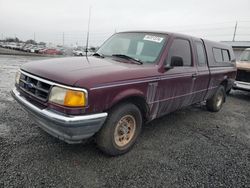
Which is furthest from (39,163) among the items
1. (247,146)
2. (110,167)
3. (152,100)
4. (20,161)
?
(247,146)

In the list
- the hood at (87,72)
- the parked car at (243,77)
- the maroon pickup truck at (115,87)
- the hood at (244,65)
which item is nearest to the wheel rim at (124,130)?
the maroon pickup truck at (115,87)

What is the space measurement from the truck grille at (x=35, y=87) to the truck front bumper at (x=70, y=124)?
191mm

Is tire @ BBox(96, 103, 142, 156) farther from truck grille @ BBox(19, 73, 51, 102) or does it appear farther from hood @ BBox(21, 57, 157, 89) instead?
truck grille @ BBox(19, 73, 51, 102)

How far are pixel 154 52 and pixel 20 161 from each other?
8.87 ft

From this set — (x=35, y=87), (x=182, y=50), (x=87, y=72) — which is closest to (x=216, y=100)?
(x=182, y=50)

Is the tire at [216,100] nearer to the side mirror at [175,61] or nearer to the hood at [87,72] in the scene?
the side mirror at [175,61]

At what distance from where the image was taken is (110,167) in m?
2.83

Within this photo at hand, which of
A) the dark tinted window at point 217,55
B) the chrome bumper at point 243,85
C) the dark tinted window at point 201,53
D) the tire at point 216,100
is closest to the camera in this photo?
the dark tinted window at point 201,53

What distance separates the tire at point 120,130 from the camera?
2814 millimetres

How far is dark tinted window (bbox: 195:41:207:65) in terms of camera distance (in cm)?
464

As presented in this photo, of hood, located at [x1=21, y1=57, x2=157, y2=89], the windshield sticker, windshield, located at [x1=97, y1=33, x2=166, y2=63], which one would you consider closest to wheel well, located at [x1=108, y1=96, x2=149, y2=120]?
hood, located at [x1=21, y1=57, x2=157, y2=89]

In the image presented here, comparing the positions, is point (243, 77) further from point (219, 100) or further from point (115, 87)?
point (115, 87)

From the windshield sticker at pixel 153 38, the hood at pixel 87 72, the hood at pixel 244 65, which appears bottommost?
the hood at pixel 244 65

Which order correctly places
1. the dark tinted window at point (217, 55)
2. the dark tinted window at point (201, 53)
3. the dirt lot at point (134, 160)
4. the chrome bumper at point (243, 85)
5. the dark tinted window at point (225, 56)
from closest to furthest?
the dirt lot at point (134, 160), the dark tinted window at point (201, 53), the dark tinted window at point (217, 55), the dark tinted window at point (225, 56), the chrome bumper at point (243, 85)
